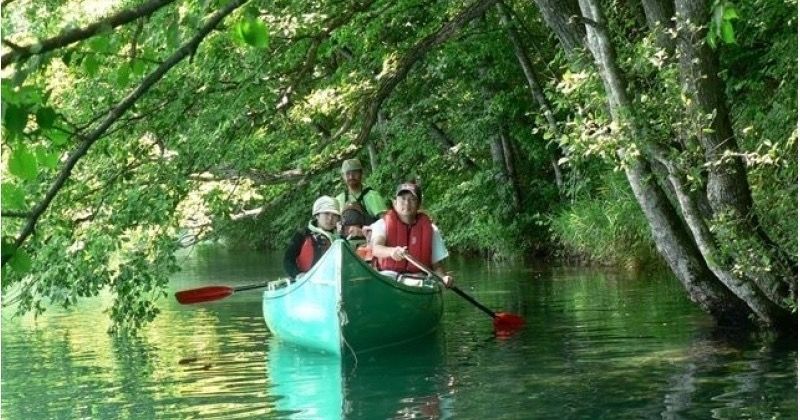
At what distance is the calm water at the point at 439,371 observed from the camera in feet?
27.7

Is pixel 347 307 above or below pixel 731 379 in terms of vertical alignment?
above

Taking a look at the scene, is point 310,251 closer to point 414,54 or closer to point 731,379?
point 414,54

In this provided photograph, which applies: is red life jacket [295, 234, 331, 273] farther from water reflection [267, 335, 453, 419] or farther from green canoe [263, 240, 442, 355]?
water reflection [267, 335, 453, 419]

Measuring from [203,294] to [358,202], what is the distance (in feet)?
6.25

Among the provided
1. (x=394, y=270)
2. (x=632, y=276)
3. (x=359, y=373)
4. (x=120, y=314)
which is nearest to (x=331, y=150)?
(x=394, y=270)

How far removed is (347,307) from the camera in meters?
10.9

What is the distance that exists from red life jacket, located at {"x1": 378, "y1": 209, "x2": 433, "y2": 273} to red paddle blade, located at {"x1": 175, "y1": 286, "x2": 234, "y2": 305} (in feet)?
5.17

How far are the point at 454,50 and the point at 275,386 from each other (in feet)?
35.7

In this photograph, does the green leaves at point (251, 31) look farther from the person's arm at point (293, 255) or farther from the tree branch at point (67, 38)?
the person's arm at point (293, 255)

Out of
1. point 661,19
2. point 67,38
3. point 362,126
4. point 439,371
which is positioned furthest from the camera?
point 362,126

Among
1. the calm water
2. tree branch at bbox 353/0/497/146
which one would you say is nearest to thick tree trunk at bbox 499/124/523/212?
the calm water

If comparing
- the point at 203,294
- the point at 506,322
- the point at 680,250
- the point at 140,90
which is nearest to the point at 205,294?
the point at 203,294

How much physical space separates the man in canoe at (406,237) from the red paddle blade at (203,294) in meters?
1.58

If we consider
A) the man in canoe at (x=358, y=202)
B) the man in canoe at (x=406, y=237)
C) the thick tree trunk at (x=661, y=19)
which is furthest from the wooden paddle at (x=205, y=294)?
the thick tree trunk at (x=661, y=19)
